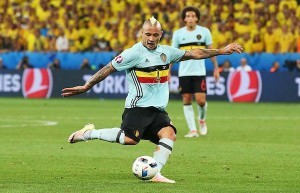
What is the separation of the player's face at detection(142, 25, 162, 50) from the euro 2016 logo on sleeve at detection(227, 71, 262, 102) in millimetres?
18648

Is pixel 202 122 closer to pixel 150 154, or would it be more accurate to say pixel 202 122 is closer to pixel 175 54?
pixel 150 154

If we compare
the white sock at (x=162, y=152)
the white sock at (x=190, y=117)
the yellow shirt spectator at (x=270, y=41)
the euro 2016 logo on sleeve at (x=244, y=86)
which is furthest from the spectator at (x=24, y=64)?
the white sock at (x=162, y=152)

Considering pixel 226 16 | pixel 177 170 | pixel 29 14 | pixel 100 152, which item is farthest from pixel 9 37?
pixel 177 170

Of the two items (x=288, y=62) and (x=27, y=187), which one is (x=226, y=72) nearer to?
(x=288, y=62)

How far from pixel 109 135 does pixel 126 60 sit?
2.99 feet

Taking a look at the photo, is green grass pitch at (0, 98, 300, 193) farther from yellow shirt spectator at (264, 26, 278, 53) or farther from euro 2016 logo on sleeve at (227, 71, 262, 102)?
yellow shirt spectator at (264, 26, 278, 53)

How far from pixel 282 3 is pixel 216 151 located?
17364 mm

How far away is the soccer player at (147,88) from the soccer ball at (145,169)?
14cm

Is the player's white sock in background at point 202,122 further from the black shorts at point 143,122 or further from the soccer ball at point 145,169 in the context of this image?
the soccer ball at point 145,169

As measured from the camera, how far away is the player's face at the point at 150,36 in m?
11.0

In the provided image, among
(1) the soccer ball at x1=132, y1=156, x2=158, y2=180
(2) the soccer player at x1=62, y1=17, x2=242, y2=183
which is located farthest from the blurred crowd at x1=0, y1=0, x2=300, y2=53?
(1) the soccer ball at x1=132, y1=156, x2=158, y2=180

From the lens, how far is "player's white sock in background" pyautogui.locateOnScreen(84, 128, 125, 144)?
11.2m

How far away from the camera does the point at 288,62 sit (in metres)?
30.0

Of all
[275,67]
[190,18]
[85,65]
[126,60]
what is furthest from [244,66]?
[126,60]
